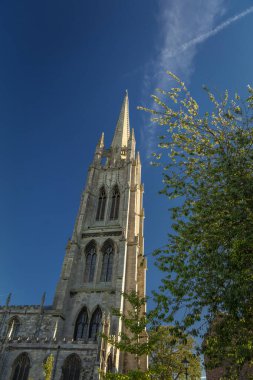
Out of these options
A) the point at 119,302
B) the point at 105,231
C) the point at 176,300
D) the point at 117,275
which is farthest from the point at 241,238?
the point at 105,231

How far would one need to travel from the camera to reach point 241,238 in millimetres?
9023

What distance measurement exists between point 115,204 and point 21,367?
22391 millimetres

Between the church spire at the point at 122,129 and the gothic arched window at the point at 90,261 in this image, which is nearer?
the gothic arched window at the point at 90,261

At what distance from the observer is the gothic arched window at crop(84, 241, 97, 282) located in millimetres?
34731

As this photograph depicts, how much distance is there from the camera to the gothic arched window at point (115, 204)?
40.8 meters

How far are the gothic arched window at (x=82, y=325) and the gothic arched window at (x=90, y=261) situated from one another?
148 inches

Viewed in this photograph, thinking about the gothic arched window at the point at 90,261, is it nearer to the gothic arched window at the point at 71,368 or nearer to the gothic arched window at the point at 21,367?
the gothic arched window at the point at 21,367

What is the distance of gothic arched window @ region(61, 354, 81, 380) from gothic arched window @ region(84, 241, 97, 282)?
37.6 ft

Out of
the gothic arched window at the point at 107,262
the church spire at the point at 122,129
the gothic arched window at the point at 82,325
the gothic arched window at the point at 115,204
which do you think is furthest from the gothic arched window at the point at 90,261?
the church spire at the point at 122,129

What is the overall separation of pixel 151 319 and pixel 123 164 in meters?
37.2

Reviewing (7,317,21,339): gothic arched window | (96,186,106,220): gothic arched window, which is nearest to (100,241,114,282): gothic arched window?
(96,186,106,220): gothic arched window

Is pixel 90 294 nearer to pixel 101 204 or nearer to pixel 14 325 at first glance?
pixel 14 325

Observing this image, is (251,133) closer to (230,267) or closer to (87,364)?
(230,267)

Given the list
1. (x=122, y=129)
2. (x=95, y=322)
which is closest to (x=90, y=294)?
(x=95, y=322)
